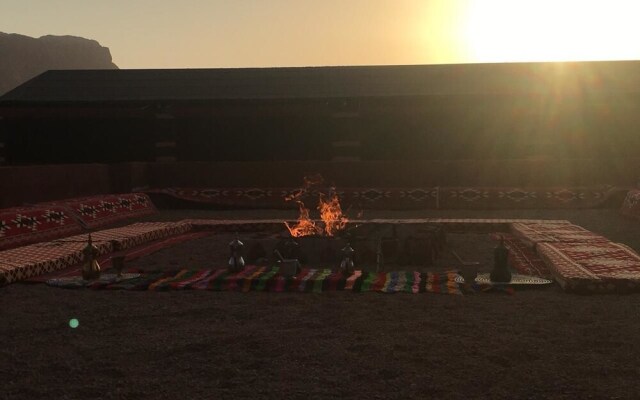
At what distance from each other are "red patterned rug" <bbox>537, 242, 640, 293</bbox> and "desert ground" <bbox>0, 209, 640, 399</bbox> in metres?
0.16

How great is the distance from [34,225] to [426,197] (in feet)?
30.6

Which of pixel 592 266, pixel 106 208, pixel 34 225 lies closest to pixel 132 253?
pixel 34 225

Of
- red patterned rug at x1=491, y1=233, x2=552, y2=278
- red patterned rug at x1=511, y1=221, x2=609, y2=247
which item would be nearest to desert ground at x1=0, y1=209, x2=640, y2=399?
red patterned rug at x1=491, y1=233, x2=552, y2=278

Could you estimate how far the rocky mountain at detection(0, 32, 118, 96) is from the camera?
105188 mm

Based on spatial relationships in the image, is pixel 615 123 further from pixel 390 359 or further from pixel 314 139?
pixel 390 359

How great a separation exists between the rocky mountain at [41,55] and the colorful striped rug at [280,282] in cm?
9990

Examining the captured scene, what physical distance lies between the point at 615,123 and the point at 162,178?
499 inches

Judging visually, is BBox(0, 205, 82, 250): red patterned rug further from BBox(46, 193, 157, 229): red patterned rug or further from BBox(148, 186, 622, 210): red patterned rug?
BBox(148, 186, 622, 210): red patterned rug

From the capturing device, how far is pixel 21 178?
40.4 feet

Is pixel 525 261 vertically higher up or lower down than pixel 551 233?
lower down

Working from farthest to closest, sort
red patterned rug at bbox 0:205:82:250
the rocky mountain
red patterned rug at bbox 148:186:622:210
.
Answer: the rocky mountain
red patterned rug at bbox 148:186:622:210
red patterned rug at bbox 0:205:82:250

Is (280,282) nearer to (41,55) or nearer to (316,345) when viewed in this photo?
(316,345)

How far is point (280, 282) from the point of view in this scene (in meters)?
6.80

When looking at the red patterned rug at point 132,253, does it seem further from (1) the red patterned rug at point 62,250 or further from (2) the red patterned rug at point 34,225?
(2) the red patterned rug at point 34,225
